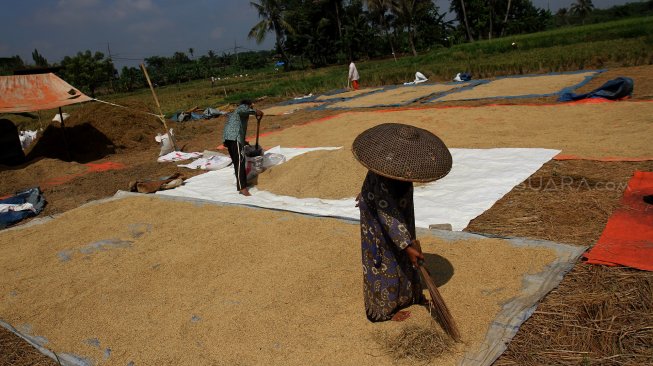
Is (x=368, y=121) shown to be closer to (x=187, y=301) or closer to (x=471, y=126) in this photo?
(x=471, y=126)

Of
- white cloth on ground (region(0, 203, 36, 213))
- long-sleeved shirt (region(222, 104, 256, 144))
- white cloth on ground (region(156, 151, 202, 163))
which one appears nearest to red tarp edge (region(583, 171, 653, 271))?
long-sleeved shirt (region(222, 104, 256, 144))

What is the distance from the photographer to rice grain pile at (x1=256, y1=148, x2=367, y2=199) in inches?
170

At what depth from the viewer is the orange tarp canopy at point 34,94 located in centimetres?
758

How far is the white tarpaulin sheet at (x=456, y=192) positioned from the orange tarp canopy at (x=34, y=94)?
4195mm

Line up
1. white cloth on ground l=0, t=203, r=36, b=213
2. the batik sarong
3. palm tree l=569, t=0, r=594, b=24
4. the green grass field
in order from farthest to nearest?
1. palm tree l=569, t=0, r=594, b=24
2. the green grass field
3. white cloth on ground l=0, t=203, r=36, b=213
4. the batik sarong

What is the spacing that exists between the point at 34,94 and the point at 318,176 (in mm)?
6219

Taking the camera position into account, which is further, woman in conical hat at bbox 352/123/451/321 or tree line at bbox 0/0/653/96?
tree line at bbox 0/0/653/96

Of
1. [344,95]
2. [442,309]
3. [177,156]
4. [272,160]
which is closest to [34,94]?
[177,156]

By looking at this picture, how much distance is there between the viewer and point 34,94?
→ 7.91 m

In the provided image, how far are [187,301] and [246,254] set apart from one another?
61cm

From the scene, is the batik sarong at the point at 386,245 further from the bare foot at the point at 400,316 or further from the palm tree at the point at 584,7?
the palm tree at the point at 584,7

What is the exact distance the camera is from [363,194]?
2.04 m

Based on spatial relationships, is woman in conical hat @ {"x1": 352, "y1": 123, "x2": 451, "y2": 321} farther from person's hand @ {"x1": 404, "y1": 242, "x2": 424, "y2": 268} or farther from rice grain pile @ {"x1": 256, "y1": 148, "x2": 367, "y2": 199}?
rice grain pile @ {"x1": 256, "y1": 148, "x2": 367, "y2": 199}

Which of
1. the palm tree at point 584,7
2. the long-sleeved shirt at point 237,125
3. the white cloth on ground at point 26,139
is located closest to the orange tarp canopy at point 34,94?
the white cloth on ground at point 26,139
